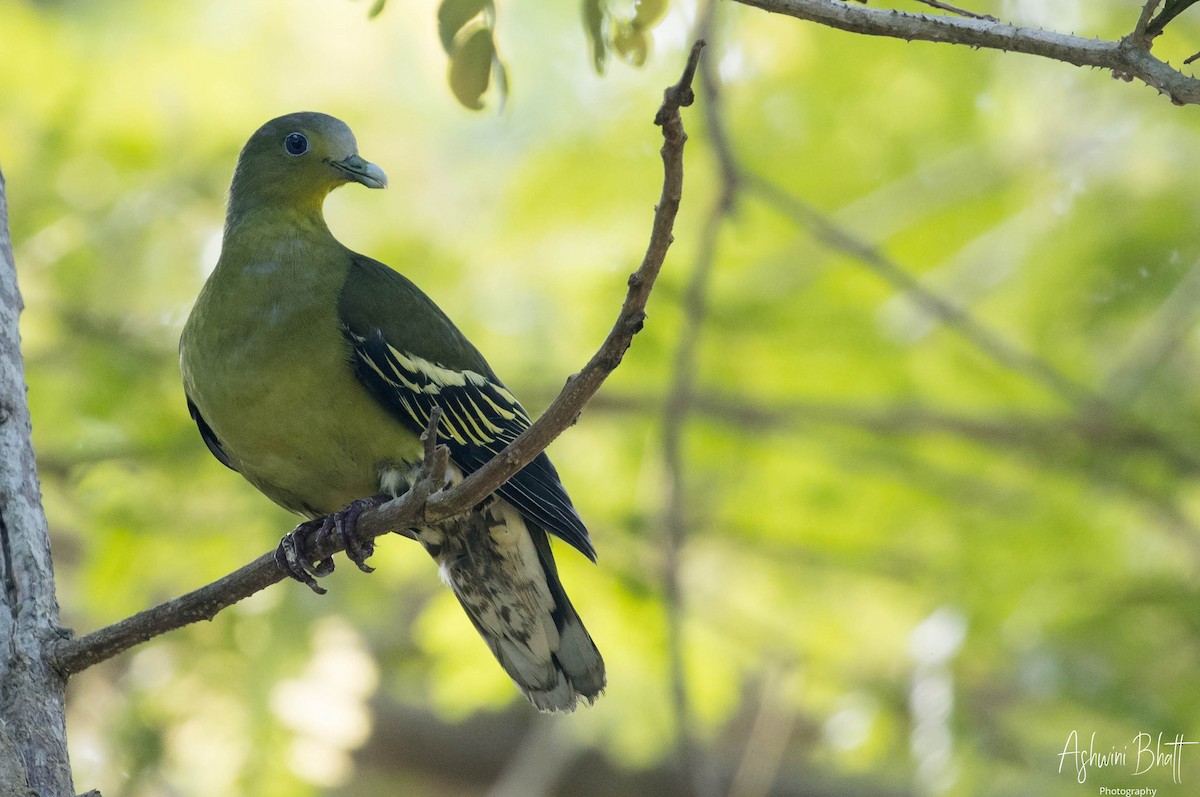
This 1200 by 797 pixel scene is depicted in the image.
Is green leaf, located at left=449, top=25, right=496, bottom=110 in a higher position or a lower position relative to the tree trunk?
higher

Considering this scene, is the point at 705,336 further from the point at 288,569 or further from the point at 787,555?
the point at 288,569

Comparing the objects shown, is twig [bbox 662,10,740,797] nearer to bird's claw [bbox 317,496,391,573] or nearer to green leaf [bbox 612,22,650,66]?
green leaf [bbox 612,22,650,66]

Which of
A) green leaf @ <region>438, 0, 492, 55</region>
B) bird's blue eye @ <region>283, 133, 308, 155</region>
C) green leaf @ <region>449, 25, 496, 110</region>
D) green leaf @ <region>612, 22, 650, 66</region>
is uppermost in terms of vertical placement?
bird's blue eye @ <region>283, 133, 308, 155</region>

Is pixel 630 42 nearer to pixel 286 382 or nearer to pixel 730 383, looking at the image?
pixel 286 382

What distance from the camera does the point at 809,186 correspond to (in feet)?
22.3

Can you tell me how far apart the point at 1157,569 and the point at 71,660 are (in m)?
5.69

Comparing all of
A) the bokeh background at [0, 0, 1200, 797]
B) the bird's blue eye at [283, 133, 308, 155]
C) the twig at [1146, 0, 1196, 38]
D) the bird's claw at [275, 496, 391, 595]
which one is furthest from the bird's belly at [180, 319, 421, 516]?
the twig at [1146, 0, 1196, 38]

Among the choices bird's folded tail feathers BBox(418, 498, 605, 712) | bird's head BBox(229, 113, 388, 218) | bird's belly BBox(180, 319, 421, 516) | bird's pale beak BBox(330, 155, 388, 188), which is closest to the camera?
bird's belly BBox(180, 319, 421, 516)

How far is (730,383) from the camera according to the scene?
647cm

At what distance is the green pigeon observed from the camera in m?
3.75

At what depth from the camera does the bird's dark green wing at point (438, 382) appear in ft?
12.5

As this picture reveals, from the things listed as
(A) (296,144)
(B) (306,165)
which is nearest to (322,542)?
(B) (306,165)

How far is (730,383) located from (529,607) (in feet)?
8.47

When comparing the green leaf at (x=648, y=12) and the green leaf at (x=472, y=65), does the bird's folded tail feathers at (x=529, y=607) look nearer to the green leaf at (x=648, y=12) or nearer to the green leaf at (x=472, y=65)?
the green leaf at (x=472, y=65)
